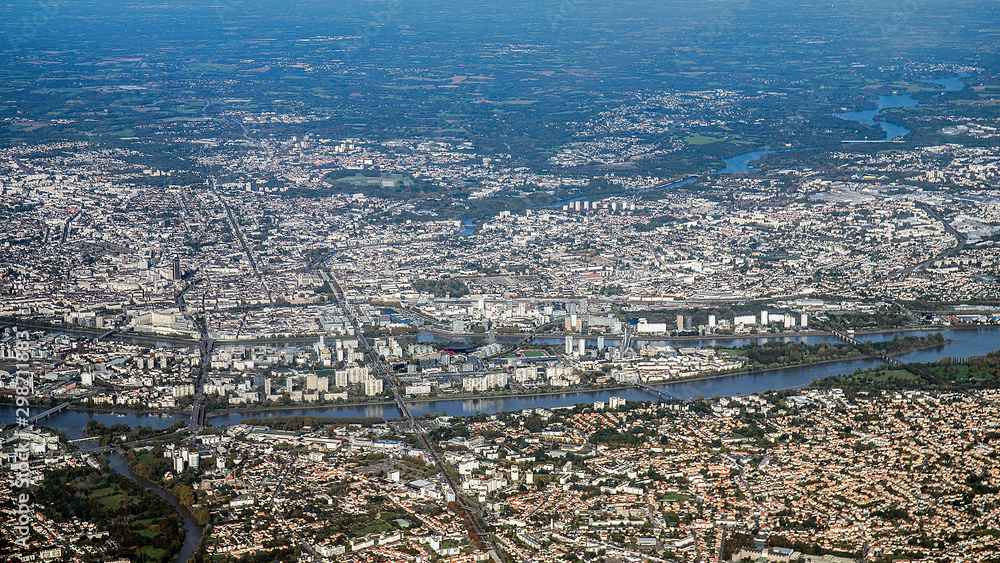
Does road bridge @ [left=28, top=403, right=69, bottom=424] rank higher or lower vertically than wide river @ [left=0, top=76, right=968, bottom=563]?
higher

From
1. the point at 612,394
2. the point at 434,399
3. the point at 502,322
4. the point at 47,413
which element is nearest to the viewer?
the point at 47,413

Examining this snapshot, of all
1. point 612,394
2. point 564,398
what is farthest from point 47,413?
point 612,394

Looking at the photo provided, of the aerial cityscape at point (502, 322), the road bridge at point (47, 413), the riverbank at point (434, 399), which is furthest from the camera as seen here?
the riverbank at point (434, 399)

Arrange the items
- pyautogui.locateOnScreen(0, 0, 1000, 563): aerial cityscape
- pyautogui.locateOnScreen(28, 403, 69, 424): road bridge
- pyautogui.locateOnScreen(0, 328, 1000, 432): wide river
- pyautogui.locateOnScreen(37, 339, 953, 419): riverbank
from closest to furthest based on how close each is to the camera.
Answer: pyautogui.locateOnScreen(0, 0, 1000, 563): aerial cityscape < pyautogui.locateOnScreen(28, 403, 69, 424): road bridge < pyautogui.locateOnScreen(0, 328, 1000, 432): wide river < pyautogui.locateOnScreen(37, 339, 953, 419): riverbank

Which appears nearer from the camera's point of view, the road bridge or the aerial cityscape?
the aerial cityscape

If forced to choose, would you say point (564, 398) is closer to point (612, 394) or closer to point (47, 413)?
point (612, 394)

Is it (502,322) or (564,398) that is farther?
(502,322)

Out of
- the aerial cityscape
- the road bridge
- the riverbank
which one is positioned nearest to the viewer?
the aerial cityscape

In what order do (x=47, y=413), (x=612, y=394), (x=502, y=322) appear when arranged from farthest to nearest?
(x=502, y=322)
(x=612, y=394)
(x=47, y=413)
